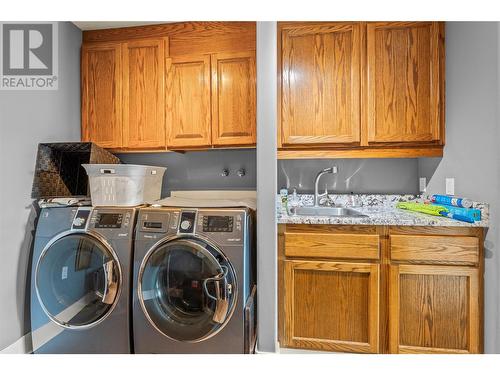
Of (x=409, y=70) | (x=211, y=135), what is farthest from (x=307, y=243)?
(x=409, y=70)

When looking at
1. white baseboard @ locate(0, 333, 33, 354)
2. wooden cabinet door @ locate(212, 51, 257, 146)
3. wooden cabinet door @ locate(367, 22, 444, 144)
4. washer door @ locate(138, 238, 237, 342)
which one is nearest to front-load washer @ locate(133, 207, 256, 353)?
washer door @ locate(138, 238, 237, 342)

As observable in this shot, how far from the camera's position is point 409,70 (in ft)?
6.22

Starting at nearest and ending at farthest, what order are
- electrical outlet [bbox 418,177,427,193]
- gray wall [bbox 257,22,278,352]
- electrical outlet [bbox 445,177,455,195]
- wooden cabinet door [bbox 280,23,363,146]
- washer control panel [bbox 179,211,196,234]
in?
gray wall [bbox 257,22,278,352] → washer control panel [bbox 179,211,196,234] → electrical outlet [bbox 445,177,455,195] → wooden cabinet door [bbox 280,23,363,146] → electrical outlet [bbox 418,177,427,193]

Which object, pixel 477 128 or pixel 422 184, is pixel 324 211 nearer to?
pixel 422 184

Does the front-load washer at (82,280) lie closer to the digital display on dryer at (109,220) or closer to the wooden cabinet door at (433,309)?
the digital display on dryer at (109,220)

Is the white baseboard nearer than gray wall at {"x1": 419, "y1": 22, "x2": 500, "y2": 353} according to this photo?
No

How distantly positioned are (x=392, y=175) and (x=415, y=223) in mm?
755

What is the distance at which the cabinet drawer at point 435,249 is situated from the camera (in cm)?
149

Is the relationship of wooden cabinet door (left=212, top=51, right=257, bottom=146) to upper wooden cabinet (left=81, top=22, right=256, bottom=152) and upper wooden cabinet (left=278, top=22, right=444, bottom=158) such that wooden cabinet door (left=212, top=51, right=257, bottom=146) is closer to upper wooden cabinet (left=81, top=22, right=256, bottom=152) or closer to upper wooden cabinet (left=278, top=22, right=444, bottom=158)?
upper wooden cabinet (left=81, top=22, right=256, bottom=152)

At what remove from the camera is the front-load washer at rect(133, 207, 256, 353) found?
58.9 inches

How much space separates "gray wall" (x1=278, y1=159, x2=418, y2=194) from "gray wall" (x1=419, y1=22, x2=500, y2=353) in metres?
0.26

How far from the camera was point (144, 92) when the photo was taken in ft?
6.89

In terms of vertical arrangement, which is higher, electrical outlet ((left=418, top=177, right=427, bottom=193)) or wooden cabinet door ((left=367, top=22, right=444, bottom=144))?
wooden cabinet door ((left=367, top=22, right=444, bottom=144))
